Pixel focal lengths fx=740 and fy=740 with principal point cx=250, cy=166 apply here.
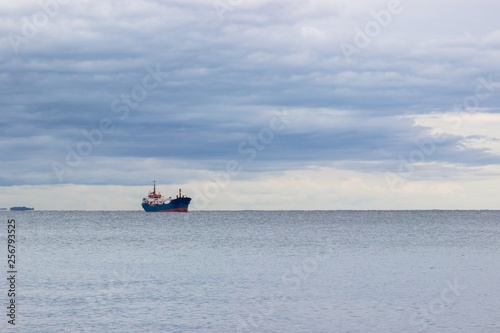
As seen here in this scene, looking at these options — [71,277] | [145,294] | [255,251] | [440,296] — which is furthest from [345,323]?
[255,251]

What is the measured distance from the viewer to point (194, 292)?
59.2 meters

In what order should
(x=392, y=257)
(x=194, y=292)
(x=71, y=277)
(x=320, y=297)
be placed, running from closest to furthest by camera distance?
1. (x=320, y=297)
2. (x=194, y=292)
3. (x=71, y=277)
4. (x=392, y=257)

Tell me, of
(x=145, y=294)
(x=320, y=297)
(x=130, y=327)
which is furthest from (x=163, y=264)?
(x=130, y=327)

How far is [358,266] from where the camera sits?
8169 centimetres

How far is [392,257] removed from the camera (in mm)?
94875

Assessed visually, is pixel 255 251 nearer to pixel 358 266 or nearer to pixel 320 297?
pixel 358 266

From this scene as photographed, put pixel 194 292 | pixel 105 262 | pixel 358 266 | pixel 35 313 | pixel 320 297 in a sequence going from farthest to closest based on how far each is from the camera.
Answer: pixel 105 262, pixel 358 266, pixel 194 292, pixel 320 297, pixel 35 313

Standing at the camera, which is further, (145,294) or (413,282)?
(413,282)

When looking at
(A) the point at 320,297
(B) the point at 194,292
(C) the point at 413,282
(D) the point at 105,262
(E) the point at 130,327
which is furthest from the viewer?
(D) the point at 105,262

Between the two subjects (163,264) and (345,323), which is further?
(163,264)

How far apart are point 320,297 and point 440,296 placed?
9.32 metres

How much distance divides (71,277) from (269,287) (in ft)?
67.4

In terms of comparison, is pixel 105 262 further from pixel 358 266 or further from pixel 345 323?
pixel 345 323

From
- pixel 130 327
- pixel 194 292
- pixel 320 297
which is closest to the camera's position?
pixel 130 327
